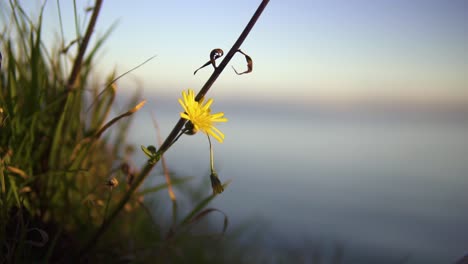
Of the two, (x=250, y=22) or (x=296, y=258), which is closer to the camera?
(x=250, y=22)

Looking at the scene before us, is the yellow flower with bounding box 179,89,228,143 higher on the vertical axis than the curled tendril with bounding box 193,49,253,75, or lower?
lower

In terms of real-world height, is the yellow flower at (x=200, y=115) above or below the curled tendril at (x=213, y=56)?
below

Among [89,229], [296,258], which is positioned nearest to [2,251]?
[89,229]

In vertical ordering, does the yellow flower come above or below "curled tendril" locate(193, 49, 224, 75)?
below

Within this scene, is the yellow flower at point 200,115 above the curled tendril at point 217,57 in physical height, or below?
below

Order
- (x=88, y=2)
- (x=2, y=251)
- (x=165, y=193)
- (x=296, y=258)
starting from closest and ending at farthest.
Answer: (x=2, y=251), (x=88, y=2), (x=296, y=258), (x=165, y=193)

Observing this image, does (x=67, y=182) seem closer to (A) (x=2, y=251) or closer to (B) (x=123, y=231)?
(A) (x=2, y=251)

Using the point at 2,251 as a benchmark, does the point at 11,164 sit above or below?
above

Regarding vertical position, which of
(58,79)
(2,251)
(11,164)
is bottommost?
(2,251)
